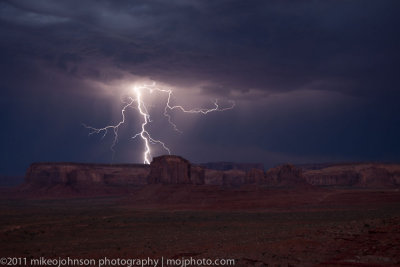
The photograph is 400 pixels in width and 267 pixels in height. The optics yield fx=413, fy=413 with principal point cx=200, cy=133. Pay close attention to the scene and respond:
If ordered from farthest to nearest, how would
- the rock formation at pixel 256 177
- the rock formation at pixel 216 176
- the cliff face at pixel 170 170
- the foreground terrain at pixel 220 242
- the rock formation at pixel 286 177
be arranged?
1. the rock formation at pixel 256 177
2. the rock formation at pixel 216 176
3. the rock formation at pixel 286 177
4. the cliff face at pixel 170 170
5. the foreground terrain at pixel 220 242

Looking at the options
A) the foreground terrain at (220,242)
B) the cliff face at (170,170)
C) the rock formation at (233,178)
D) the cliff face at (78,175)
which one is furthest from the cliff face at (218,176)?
the foreground terrain at (220,242)

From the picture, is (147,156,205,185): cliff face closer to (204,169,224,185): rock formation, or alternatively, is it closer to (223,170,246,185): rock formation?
(204,169,224,185): rock formation

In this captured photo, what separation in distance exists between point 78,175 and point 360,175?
8377cm

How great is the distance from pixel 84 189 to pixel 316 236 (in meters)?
101

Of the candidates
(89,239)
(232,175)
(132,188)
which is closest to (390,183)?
(232,175)

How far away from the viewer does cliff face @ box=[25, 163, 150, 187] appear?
11619 centimetres

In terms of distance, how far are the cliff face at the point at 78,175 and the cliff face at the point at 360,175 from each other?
185 feet

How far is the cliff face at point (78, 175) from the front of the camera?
11619cm

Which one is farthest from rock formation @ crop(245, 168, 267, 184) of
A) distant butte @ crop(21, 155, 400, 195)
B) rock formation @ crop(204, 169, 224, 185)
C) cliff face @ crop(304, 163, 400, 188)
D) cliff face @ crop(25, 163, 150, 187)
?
cliff face @ crop(25, 163, 150, 187)

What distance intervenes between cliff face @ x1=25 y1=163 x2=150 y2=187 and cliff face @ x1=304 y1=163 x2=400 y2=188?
5650cm

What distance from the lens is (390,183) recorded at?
392 ft

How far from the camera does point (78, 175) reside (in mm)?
118312

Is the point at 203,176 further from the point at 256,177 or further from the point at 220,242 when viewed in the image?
the point at 220,242

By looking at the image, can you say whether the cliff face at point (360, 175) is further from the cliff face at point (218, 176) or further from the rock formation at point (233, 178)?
the rock formation at point (233, 178)
